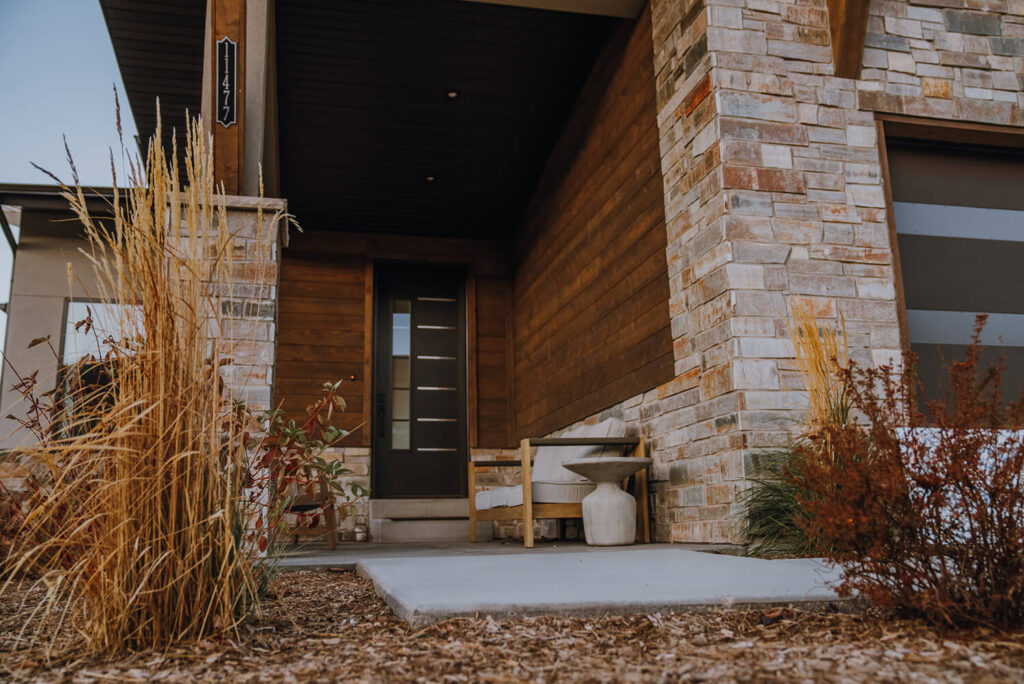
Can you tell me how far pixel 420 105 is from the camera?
5.94m

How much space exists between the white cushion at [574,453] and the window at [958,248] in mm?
1660

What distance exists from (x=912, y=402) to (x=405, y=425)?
6.24 metres

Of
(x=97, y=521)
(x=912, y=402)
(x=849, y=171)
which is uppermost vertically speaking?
(x=849, y=171)

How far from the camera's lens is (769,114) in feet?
12.8

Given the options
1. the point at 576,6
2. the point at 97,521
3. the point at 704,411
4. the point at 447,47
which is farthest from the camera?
the point at 447,47

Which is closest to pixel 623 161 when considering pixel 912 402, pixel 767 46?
pixel 767 46

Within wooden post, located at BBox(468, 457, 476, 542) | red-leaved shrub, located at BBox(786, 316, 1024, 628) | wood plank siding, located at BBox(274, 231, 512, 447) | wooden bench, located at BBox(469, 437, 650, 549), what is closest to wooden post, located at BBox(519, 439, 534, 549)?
wooden bench, located at BBox(469, 437, 650, 549)

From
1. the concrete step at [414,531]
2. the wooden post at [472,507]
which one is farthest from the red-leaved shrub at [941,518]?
the concrete step at [414,531]

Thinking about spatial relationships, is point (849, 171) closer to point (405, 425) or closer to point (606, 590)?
point (606, 590)

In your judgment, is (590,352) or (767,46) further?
(590,352)

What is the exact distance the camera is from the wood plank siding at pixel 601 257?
4.62 m

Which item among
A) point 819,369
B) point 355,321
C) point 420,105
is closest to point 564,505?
point 819,369

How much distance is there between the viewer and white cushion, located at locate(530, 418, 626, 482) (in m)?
4.73

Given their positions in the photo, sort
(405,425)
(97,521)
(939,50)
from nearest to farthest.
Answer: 1. (97,521)
2. (939,50)
3. (405,425)
